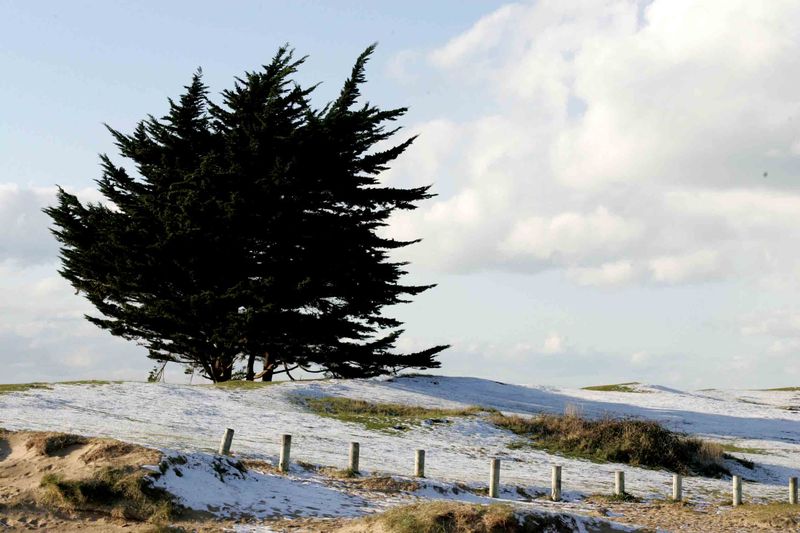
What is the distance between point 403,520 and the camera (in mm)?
14891

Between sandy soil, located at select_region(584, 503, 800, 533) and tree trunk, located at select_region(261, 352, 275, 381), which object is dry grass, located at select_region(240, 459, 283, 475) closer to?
sandy soil, located at select_region(584, 503, 800, 533)

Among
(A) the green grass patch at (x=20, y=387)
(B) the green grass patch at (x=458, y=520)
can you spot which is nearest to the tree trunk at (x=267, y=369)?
(A) the green grass patch at (x=20, y=387)

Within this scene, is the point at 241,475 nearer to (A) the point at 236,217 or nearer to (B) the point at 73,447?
(B) the point at 73,447

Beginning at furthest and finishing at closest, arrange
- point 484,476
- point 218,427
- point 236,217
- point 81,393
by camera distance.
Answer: point 236,217
point 81,393
point 218,427
point 484,476

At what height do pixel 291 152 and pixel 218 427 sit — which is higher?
pixel 291 152

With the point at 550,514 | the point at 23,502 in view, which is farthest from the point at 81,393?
the point at 550,514

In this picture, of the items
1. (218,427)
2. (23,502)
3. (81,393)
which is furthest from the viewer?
(81,393)

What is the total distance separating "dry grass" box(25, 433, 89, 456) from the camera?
1820cm

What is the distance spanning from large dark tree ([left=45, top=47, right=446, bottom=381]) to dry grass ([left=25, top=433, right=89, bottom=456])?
2131 centimetres

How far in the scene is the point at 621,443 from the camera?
100 ft

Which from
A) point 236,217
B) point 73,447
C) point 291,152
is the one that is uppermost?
point 291,152

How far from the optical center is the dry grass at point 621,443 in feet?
98.0

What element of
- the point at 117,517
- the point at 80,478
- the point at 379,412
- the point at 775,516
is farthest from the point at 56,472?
the point at 379,412

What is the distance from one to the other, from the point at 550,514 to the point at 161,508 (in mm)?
7565
